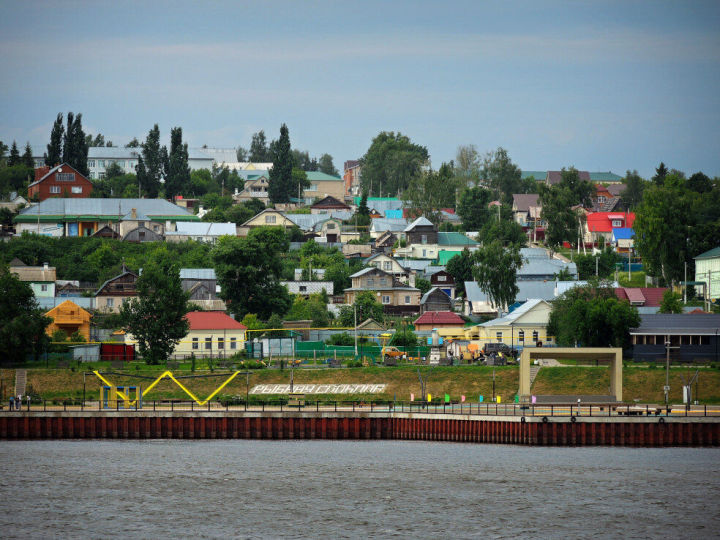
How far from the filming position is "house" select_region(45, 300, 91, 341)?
392 ft

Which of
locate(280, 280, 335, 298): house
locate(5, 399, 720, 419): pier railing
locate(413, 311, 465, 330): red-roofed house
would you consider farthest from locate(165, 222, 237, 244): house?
locate(5, 399, 720, 419): pier railing

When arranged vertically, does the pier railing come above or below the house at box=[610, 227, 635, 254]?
below

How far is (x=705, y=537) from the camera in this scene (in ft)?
177

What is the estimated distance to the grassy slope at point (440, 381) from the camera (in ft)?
301

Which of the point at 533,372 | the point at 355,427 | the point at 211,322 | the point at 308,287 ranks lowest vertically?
the point at 355,427

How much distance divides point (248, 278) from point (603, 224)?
69894mm

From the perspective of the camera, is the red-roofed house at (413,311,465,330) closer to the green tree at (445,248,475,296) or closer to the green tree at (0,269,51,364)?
the green tree at (445,248,475,296)

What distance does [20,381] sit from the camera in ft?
314

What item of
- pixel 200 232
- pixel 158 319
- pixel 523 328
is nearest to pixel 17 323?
pixel 158 319

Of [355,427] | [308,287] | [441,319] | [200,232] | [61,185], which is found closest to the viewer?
[355,427]

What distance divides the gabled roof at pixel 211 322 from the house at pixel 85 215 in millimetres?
56632

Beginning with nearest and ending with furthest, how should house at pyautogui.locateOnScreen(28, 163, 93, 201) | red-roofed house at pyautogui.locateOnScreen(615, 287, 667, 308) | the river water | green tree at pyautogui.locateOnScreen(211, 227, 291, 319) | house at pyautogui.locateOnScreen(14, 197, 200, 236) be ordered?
the river water < green tree at pyautogui.locateOnScreen(211, 227, 291, 319) < red-roofed house at pyautogui.locateOnScreen(615, 287, 667, 308) < house at pyautogui.locateOnScreen(14, 197, 200, 236) < house at pyautogui.locateOnScreen(28, 163, 93, 201)

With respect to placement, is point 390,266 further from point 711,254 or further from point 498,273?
point 711,254

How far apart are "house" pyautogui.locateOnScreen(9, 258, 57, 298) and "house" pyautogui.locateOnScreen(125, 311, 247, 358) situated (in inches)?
982
